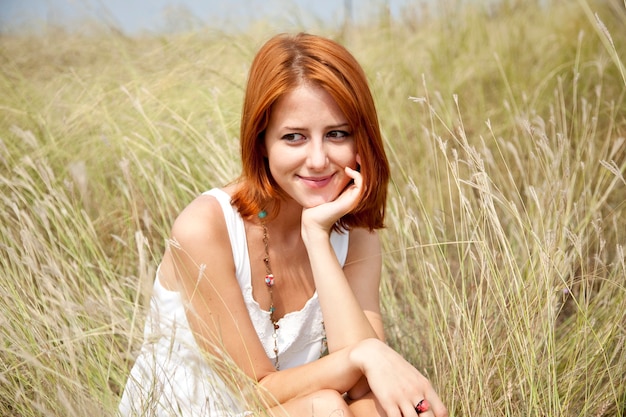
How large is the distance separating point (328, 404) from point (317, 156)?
73 cm

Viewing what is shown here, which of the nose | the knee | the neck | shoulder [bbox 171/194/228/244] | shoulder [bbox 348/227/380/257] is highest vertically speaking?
the nose

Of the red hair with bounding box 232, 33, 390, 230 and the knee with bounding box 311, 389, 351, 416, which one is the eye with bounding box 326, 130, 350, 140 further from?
the knee with bounding box 311, 389, 351, 416

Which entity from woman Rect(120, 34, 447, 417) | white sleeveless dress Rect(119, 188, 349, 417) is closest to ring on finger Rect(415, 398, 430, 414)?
woman Rect(120, 34, 447, 417)

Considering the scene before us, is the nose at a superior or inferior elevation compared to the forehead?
inferior

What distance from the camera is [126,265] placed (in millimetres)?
3203

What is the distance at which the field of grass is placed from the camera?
2.16m

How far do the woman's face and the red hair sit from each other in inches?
1.1

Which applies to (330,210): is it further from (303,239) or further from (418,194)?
(418,194)

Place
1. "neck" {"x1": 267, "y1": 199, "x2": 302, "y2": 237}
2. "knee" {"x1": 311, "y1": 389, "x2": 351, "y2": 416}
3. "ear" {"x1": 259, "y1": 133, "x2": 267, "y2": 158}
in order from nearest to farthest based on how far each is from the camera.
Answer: "knee" {"x1": 311, "y1": 389, "x2": 351, "y2": 416} → "ear" {"x1": 259, "y1": 133, "x2": 267, "y2": 158} → "neck" {"x1": 267, "y1": 199, "x2": 302, "y2": 237}

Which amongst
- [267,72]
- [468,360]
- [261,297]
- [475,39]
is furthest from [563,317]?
[475,39]

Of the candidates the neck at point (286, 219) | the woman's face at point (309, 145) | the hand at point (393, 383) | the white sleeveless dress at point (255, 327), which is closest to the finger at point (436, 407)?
the hand at point (393, 383)

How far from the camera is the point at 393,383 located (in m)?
2.02

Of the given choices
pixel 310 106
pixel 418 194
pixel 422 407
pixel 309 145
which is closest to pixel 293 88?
pixel 310 106

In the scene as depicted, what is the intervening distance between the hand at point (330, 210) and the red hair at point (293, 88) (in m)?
0.05
